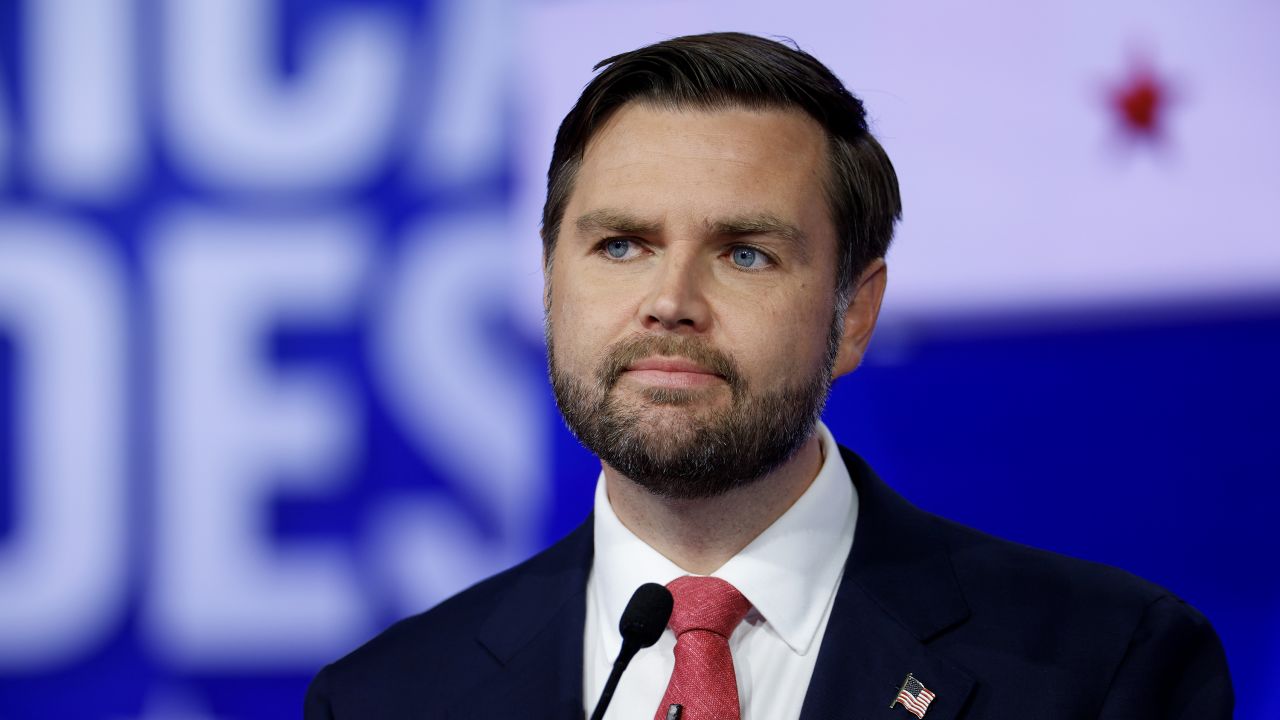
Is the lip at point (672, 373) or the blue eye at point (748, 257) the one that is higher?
the blue eye at point (748, 257)

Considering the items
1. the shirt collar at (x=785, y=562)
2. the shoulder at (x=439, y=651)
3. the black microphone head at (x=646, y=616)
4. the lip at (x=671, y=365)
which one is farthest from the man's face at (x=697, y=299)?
the shoulder at (x=439, y=651)

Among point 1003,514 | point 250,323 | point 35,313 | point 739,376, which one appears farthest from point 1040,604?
point 35,313

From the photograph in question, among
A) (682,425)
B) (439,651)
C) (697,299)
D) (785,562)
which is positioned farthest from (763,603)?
(439,651)

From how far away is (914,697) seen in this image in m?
1.86

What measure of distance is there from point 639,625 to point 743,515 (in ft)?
1.28

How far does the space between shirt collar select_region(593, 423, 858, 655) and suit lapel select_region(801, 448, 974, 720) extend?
0.12 ft

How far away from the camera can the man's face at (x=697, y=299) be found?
74.9 inches

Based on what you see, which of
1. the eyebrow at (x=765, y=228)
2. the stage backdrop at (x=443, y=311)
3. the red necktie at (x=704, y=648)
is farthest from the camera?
the stage backdrop at (x=443, y=311)

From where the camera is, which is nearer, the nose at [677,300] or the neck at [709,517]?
the nose at [677,300]

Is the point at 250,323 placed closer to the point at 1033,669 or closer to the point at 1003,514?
the point at 1003,514

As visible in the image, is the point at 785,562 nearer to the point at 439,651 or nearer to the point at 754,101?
the point at 439,651

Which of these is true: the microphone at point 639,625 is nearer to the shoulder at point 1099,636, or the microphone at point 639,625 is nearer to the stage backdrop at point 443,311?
the shoulder at point 1099,636

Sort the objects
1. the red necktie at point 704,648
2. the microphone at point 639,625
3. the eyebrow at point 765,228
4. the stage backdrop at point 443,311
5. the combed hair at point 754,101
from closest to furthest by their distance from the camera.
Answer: the microphone at point 639,625
the red necktie at point 704,648
the eyebrow at point 765,228
the combed hair at point 754,101
the stage backdrop at point 443,311

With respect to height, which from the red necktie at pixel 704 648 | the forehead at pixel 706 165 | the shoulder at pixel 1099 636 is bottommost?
the red necktie at pixel 704 648
